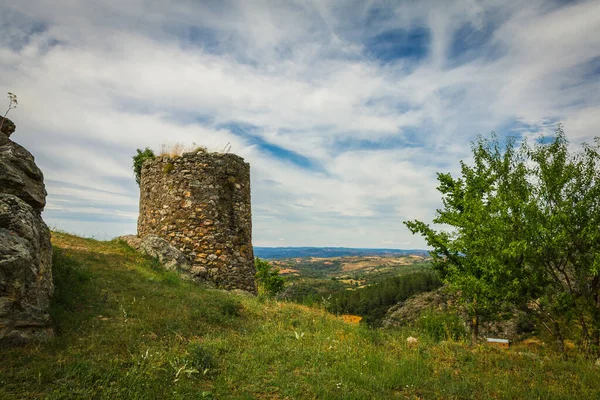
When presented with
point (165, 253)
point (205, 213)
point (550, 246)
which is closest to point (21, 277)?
point (165, 253)

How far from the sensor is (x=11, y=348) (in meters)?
4.77

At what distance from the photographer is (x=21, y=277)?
5332 millimetres

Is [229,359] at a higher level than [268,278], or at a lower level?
higher

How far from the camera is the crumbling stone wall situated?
13.5 metres

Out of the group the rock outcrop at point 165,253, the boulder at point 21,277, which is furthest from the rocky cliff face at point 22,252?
the rock outcrop at point 165,253

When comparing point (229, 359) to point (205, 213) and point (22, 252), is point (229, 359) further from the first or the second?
point (205, 213)

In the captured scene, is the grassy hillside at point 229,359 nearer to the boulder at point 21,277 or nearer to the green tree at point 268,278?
the boulder at point 21,277

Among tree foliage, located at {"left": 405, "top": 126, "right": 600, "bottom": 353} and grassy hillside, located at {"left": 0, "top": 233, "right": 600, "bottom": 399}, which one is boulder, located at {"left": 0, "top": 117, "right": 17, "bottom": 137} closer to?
grassy hillside, located at {"left": 0, "top": 233, "right": 600, "bottom": 399}

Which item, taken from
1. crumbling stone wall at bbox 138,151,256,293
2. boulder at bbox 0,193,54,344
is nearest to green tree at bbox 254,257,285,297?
crumbling stone wall at bbox 138,151,256,293

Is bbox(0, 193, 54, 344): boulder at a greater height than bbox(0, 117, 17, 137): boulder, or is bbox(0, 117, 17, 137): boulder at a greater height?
bbox(0, 117, 17, 137): boulder

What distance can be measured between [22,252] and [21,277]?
440 mm

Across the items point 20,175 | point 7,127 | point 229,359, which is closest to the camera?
point 229,359

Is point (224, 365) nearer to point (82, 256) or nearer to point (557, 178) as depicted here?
point (82, 256)

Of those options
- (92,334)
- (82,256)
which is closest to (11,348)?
(92,334)
